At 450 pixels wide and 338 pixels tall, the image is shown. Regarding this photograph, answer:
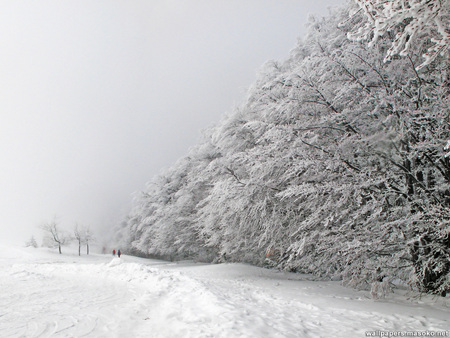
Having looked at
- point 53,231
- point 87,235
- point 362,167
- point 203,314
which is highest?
point 362,167

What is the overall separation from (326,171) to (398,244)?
2.36 m

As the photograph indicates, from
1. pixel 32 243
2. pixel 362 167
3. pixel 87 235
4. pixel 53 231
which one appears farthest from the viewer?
pixel 32 243

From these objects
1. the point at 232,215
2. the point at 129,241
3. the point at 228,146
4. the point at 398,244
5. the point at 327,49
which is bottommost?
the point at 129,241

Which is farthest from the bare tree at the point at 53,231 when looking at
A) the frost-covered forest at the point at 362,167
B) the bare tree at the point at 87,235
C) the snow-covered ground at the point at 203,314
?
the frost-covered forest at the point at 362,167

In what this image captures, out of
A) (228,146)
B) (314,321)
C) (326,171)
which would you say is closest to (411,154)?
(326,171)

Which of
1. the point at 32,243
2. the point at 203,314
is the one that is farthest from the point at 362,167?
the point at 32,243

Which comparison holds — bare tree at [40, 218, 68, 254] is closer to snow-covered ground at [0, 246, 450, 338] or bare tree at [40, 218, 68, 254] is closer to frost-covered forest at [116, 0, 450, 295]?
snow-covered ground at [0, 246, 450, 338]

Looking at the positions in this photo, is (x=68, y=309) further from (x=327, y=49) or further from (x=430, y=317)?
(x=327, y=49)

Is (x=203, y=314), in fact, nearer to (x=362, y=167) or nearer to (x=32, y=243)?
(x=362, y=167)

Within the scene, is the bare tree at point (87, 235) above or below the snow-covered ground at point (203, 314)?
below

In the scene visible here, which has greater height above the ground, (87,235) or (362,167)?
(362,167)

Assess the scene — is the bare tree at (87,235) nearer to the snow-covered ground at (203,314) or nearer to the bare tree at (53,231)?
the bare tree at (53,231)

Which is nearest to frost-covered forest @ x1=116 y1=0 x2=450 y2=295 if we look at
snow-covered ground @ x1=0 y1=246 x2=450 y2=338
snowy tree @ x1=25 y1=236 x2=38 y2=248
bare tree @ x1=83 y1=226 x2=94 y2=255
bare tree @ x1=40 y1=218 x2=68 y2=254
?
snow-covered ground @ x1=0 y1=246 x2=450 y2=338

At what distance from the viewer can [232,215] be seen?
32.4ft
